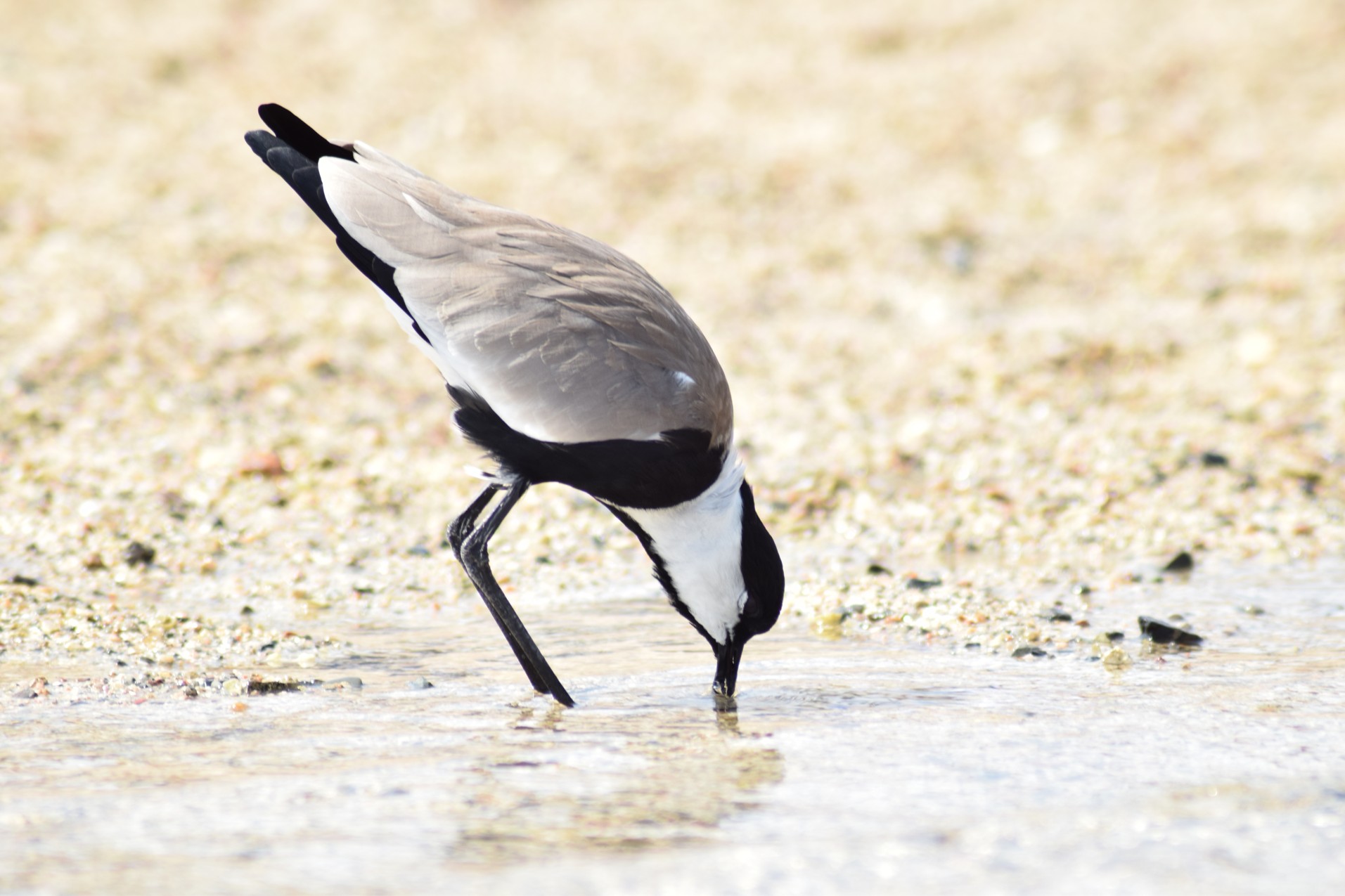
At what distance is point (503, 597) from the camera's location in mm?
4492

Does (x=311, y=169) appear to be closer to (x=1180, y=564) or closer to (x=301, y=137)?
(x=301, y=137)

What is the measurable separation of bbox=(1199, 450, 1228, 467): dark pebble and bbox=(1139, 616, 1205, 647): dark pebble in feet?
6.14

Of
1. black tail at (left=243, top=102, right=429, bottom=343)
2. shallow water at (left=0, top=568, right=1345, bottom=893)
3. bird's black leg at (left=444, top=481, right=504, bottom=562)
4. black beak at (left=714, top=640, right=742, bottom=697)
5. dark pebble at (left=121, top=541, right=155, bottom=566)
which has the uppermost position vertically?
black tail at (left=243, top=102, right=429, bottom=343)

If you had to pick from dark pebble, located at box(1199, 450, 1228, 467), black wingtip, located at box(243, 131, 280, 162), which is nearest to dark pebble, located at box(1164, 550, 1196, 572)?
dark pebble, located at box(1199, 450, 1228, 467)

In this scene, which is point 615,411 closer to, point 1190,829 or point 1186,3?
point 1190,829

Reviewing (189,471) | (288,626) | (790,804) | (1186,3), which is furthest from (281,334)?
(1186,3)

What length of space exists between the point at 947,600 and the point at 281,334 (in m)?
4.09

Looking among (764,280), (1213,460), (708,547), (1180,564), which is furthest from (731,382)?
(708,547)

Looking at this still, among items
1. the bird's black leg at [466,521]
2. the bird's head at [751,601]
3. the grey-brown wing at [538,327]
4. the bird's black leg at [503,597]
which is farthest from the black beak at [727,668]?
the bird's black leg at [466,521]

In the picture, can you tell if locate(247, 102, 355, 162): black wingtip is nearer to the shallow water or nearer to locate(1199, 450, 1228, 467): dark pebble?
Result: the shallow water

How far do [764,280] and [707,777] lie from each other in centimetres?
590

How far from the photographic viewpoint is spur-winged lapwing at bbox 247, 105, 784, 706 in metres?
4.44

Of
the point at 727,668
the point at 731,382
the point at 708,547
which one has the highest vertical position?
the point at 731,382

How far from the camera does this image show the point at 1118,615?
Answer: 4.96 meters
